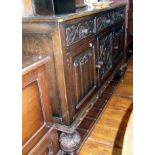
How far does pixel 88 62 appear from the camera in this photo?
1434 mm

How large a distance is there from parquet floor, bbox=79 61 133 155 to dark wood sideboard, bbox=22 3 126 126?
0.32m

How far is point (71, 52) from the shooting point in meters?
1.18

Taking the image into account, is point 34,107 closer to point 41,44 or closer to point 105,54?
point 41,44

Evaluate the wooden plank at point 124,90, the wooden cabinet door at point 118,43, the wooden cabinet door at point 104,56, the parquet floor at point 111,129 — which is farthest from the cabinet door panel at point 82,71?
the wooden plank at point 124,90

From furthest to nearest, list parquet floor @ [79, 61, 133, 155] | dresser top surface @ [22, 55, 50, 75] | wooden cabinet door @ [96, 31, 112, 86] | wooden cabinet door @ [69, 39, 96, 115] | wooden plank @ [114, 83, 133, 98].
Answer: wooden plank @ [114, 83, 133, 98]
wooden cabinet door @ [96, 31, 112, 86]
parquet floor @ [79, 61, 133, 155]
wooden cabinet door @ [69, 39, 96, 115]
dresser top surface @ [22, 55, 50, 75]

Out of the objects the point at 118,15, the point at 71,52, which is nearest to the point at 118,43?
the point at 118,15

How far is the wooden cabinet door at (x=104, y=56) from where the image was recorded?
162 cm

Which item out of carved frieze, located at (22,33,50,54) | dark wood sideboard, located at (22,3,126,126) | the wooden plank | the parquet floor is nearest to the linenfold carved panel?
dark wood sideboard, located at (22,3,126,126)

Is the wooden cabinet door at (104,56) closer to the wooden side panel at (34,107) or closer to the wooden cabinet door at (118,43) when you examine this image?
the wooden cabinet door at (118,43)

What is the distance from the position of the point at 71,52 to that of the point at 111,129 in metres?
0.87

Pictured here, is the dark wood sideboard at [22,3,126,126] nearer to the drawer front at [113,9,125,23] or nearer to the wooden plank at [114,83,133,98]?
the drawer front at [113,9,125,23]

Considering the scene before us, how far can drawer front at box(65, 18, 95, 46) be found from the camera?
113cm

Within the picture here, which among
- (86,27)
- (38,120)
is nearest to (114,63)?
(86,27)
